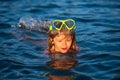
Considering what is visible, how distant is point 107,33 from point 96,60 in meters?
2.12

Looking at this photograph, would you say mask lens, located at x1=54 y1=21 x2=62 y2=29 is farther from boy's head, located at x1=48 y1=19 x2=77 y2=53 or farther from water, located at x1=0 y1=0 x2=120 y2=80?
water, located at x1=0 y1=0 x2=120 y2=80

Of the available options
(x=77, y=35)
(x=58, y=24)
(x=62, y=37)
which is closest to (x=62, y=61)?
(x=62, y=37)

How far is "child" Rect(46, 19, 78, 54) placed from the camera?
7418 mm

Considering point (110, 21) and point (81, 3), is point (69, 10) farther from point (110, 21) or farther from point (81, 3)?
point (110, 21)

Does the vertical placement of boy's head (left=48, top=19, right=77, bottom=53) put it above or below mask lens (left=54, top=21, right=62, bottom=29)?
below

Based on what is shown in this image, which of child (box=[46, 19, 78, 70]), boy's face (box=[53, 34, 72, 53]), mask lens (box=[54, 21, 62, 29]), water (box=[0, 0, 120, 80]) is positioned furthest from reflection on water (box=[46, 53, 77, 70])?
mask lens (box=[54, 21, 62, 29])

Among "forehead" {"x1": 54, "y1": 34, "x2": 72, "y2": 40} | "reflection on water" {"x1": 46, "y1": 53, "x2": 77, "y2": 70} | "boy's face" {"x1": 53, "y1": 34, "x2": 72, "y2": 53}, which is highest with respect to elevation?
"forehead" {"x1": 54, "y1": 34, "x2": 72, "y2": 40}

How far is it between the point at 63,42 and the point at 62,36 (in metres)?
0.16

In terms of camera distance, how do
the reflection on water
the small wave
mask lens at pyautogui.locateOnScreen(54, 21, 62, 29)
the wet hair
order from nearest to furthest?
1. the reflection on water
2. the wet hair
3. mask lens at pyautogui.locateOnScreen(54, 21, 62, 29)
4. the small wave

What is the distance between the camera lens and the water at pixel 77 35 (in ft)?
22.1

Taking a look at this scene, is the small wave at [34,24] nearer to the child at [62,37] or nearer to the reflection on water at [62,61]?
the child at [62,37]

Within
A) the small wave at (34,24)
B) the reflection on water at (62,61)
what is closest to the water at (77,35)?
the reflection on water at (62,61)

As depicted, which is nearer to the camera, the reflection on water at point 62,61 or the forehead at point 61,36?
the reflection on water at point 62,61

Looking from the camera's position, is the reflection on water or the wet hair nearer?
the reflection on water
